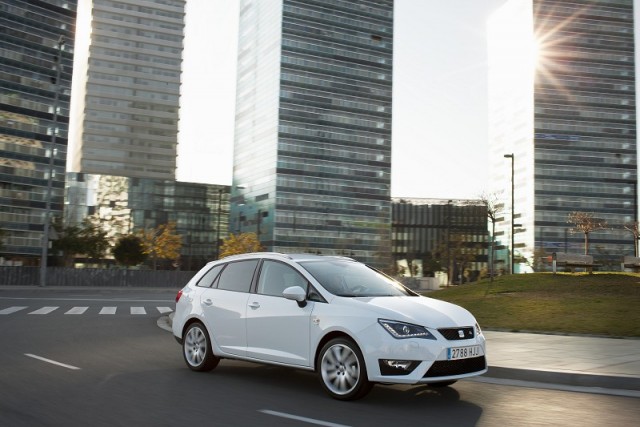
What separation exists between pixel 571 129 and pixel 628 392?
571ft

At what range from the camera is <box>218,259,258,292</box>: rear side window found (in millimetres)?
8820

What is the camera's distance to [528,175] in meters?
169

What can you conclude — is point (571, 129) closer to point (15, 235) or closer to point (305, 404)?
point (15, 235)

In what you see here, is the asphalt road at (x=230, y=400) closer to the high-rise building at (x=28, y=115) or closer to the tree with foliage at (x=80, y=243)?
the tree with foliage at (x=80, y=243)

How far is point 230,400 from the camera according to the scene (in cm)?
717

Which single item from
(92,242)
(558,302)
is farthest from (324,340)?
(92,242)

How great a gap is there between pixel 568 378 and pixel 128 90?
176 m

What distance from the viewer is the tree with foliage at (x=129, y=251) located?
86.1 meters

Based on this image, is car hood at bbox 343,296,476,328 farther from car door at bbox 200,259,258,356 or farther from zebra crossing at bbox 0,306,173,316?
zebra crossing at bbox 0,306,173,316

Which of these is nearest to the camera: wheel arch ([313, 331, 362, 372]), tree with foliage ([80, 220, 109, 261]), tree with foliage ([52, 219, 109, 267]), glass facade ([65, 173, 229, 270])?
wheel arch ([313, 331, 362, 372])

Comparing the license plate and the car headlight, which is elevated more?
the car headlight

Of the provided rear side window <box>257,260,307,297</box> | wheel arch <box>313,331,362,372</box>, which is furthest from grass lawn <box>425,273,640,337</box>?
wheel arch <box>313,331,362,372</box>

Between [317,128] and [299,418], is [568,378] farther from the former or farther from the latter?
[317,128]

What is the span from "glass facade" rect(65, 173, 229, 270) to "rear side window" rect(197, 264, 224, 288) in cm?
12942
